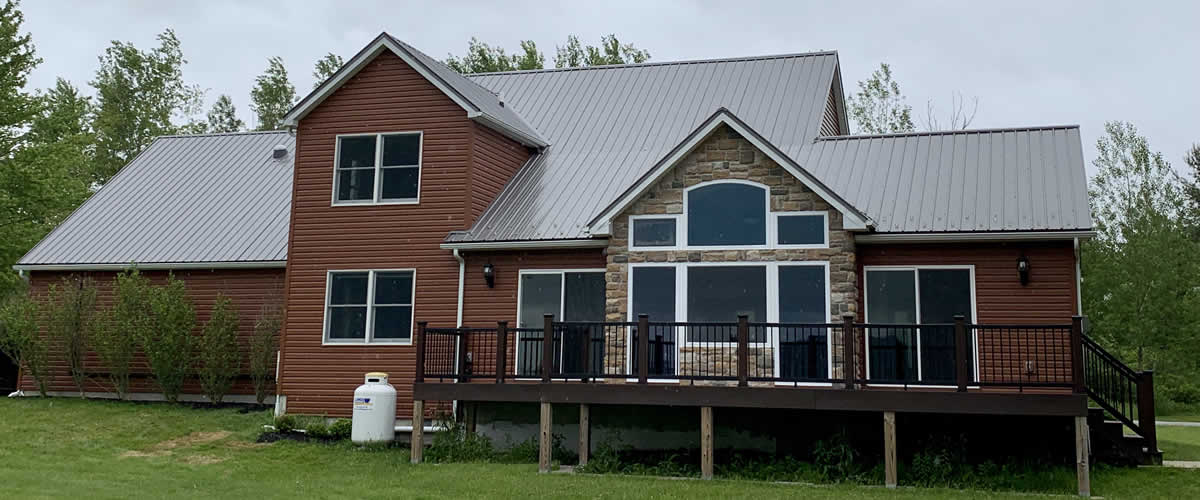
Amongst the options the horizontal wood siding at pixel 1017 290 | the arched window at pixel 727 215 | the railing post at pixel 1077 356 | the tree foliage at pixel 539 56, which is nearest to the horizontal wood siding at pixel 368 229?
the arched window at pixel 727 215

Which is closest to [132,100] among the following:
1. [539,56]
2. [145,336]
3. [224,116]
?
[224,116]

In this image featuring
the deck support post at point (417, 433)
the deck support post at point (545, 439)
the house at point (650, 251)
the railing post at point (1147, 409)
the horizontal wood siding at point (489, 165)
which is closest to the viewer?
the railing post at point (1147, 409)

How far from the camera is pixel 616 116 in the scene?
22.3m

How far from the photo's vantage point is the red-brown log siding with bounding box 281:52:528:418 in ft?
60.5

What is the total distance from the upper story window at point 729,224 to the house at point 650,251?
1.3 inches

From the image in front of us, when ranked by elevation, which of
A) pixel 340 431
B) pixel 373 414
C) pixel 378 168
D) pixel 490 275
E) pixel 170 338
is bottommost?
pixel 340 431

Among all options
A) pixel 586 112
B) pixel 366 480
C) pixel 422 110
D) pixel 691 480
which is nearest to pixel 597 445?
pixel 691 480

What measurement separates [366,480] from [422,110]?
752 cm

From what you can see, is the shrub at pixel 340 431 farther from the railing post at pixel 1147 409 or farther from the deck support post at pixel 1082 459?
the railing post at pixel 1147 409

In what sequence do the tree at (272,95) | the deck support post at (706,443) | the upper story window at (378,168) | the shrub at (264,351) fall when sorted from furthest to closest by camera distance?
the tree at (272,95), the shrub at (264,351), the upper story window at (378,168), the deck support post at (706,443)

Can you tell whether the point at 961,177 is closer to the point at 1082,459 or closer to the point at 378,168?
Answer: the point at 1082,459

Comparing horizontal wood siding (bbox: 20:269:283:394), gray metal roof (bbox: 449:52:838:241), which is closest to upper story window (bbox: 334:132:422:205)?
gray metal roof (bbox: 449:52:838:241)

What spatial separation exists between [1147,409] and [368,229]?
12594 mm

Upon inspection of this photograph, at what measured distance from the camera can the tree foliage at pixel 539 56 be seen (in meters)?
39.9
